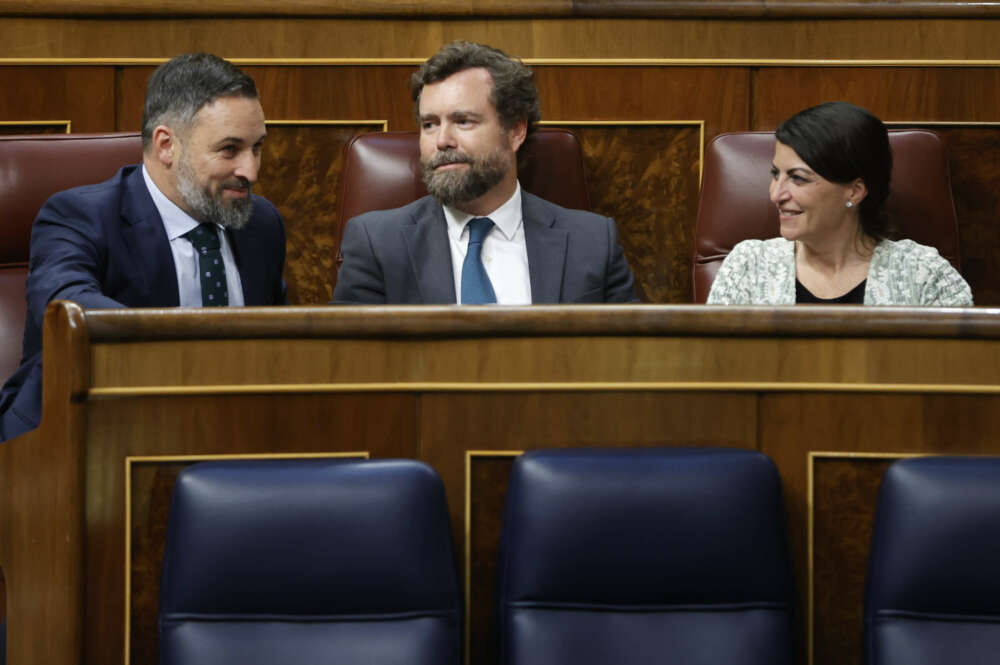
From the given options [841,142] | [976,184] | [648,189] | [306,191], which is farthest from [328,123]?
[976,184]

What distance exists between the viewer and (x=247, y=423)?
0.54 m

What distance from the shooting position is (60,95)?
945 mm

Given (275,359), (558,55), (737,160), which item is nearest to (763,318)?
(275,359)

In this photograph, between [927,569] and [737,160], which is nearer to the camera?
[927,569]

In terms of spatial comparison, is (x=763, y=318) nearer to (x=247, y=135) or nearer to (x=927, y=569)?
(x=927, y=569)

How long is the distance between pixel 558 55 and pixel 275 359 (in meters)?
0.50

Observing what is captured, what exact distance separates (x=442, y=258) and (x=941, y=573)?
41 centimetres

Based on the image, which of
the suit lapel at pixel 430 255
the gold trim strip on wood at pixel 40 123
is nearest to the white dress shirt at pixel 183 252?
the suit lapel at pixel 430 255

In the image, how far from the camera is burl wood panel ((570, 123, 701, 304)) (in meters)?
0.94

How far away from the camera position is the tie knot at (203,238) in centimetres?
75

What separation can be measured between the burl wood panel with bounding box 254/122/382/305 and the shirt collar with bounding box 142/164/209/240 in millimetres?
175

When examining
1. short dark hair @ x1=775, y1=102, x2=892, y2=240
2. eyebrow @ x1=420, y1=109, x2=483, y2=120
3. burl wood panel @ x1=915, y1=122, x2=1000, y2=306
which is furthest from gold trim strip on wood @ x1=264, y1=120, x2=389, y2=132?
burl wood panel @ x1=915, y1=122, x2=1000, y2=306

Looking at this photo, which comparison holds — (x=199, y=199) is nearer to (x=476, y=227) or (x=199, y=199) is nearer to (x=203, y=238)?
(x=203, y=238)

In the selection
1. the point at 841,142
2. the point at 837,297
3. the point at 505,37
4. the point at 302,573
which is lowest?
the point at 302,573
